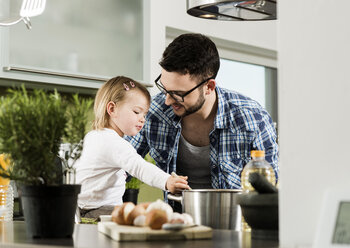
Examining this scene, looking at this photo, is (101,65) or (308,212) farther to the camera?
(101,65)

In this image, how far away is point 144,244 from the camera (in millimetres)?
907

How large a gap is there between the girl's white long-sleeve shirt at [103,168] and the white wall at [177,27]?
3.40 feet

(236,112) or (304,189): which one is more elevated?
(236,112)

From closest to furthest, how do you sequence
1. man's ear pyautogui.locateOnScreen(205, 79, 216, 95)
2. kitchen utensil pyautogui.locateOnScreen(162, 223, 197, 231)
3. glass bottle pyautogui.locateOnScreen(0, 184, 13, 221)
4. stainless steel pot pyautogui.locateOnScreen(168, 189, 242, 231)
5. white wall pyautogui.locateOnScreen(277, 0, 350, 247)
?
white wall pyautogui.locateOnScreen(277, 0, 350, 247) → kitchen utensil pyautogui.locateOnScreen(162, 223, 197, 231) → stainless steel pot pyautogui.locateOnScreen(168, 189, 242, 231) → glass bottle pyautogui.locateOnScreen(0, 184, 13, 221) → man's ear pyautogui.locateOnScreen(205, 79, 216, 95)

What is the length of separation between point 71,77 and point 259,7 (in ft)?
4.17

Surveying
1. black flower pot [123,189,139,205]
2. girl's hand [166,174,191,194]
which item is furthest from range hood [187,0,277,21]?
black flower pot [123,189,139,205]

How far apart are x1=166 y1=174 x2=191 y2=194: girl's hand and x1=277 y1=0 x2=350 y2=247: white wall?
0.88 meters

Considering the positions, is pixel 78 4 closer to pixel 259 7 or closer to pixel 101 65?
pixel 101 65

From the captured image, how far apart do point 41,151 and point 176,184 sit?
33.0 inches

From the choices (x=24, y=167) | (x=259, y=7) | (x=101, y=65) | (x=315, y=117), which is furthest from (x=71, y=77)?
(x=315, y=117)

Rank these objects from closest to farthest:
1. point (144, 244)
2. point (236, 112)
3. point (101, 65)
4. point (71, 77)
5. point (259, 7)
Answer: point (144, 244)
point (259, 7)
point (236, 112)
point (71, 77)
point (101, 65)

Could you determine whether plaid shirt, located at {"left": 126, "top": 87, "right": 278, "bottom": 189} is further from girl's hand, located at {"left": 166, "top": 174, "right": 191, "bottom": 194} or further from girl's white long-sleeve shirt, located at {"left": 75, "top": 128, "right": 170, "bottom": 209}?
girl's hand, located at {"left": 166, "top": 174, "right": 191, "bottom": 194}

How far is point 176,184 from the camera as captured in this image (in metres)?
1.78

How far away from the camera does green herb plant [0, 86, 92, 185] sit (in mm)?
969
